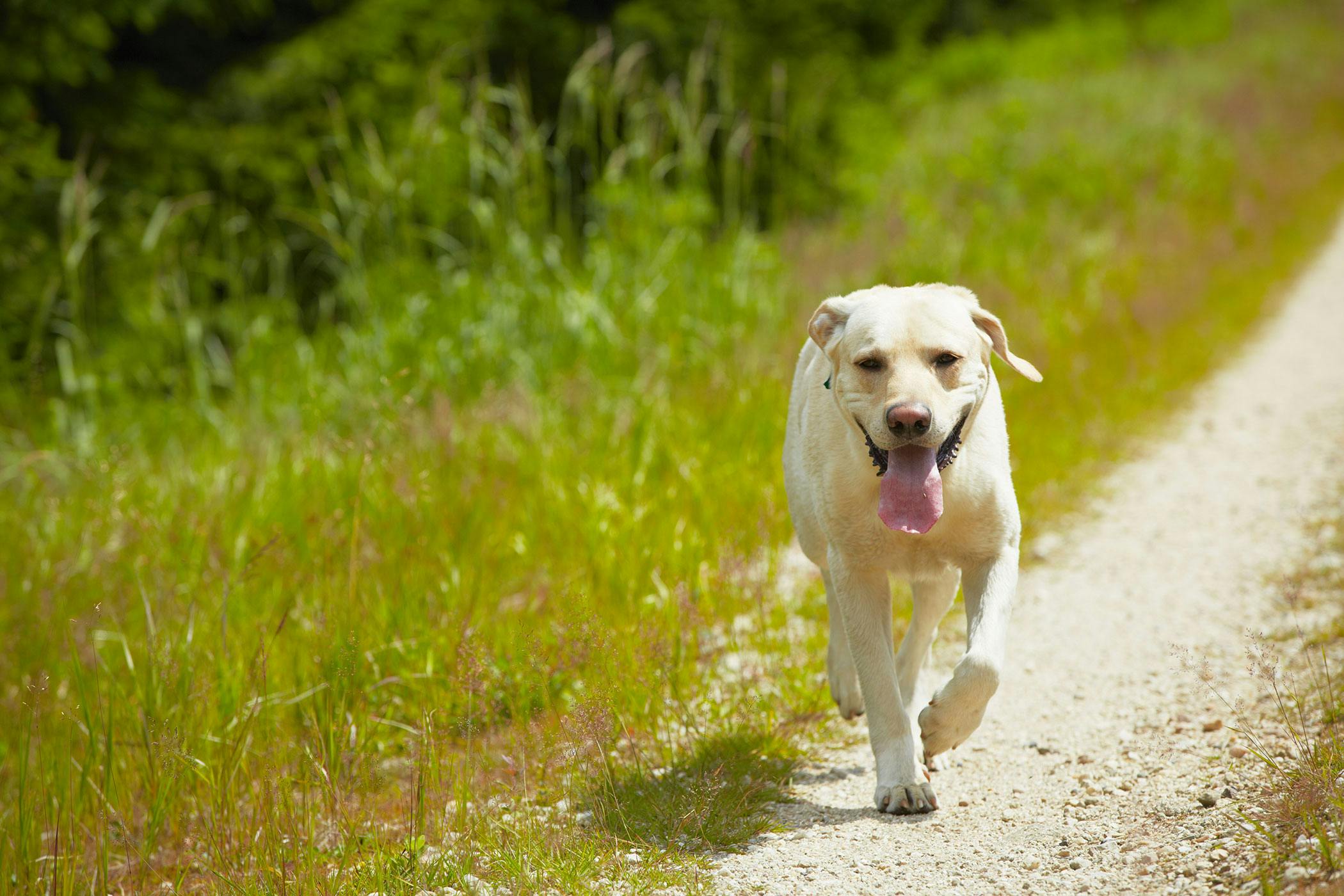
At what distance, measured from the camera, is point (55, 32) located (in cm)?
928

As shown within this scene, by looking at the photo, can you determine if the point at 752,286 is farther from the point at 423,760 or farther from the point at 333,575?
the point at 423,760

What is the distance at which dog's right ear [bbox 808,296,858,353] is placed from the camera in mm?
3736

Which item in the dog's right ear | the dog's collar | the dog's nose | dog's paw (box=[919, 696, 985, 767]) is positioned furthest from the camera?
the dog's right ear

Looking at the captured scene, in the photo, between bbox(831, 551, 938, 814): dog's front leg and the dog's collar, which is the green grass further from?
the dog's collar

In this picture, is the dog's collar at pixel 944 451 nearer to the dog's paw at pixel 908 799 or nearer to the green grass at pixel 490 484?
the dog's paw at pixel 908 799

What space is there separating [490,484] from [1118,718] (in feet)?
10.6

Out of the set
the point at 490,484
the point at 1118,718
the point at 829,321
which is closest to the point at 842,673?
the point at 1118,718

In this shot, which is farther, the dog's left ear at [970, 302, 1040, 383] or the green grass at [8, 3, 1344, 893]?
the green grass at [8, 3, 1344, 893]

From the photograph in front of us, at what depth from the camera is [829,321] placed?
3785mm

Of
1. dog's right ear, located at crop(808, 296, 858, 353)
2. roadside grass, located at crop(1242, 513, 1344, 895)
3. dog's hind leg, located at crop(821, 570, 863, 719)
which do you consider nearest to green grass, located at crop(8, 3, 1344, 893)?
dog's hind leg, located at crop(821, 570, 863, 719)

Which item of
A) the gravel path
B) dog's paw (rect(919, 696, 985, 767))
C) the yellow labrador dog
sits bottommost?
the gravel path

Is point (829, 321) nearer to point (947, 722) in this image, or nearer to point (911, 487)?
point (911, 487)

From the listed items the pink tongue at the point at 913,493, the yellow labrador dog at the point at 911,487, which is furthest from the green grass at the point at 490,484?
the pink tongue at the point at 913,493

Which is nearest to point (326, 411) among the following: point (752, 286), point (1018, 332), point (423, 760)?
point (423, 760)
